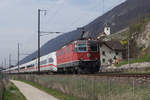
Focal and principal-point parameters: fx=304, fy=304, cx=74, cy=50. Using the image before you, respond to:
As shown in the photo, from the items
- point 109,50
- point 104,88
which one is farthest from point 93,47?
point 109,50

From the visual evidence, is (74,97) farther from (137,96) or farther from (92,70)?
(92,70)

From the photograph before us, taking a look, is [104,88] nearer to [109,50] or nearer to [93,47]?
[93,47]

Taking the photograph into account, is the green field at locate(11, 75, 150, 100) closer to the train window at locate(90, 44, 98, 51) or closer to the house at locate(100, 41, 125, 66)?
the train window at locate(90, 44, 98, 51)

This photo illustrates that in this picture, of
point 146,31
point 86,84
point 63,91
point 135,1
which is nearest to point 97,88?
point 86,84

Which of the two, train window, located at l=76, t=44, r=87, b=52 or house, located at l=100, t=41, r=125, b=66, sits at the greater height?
house, located at l=100, t=41, r=125, b=66

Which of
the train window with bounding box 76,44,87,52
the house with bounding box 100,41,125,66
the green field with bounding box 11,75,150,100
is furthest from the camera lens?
the house with bounding box 100,41,125,66

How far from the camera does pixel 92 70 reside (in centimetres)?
2641

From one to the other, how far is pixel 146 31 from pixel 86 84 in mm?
47111

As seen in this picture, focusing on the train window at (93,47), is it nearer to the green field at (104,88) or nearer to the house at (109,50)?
the green field at (104,88)

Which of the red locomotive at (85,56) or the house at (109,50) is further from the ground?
the house at (109,50)

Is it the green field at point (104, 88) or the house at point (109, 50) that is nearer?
the green field at point (104, 88)

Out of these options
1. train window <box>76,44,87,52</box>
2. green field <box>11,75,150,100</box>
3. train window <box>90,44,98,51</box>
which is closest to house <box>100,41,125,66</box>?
train window <box>90,44,98,51</box>

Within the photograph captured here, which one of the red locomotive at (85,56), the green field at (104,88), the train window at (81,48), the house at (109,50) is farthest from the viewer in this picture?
the house at (109,50)

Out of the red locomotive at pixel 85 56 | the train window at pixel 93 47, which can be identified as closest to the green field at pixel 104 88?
the red locomotive at pixel 85 56
